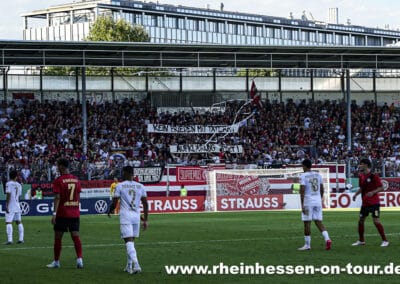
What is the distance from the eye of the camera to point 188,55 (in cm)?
6406

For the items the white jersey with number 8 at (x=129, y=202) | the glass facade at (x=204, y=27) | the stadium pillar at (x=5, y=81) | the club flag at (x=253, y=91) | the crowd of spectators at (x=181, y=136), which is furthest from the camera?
the glass facade at (x=204, y=27)

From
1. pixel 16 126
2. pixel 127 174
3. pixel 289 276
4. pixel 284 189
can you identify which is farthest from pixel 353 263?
pixel 16 126

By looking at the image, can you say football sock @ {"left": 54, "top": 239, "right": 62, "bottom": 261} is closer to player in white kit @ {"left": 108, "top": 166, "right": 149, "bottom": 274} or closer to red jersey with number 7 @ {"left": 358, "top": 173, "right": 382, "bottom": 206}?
player in white kit @ {"left": 108, "top": 166, "right": 149, "bottom": 274}

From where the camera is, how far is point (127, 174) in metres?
17.1

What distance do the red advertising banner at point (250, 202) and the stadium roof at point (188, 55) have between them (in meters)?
14.3

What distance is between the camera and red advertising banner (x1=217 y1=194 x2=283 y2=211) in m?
51.0

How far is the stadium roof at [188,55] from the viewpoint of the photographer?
60.1m

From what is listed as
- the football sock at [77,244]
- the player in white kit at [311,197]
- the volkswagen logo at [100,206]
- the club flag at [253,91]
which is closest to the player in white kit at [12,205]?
the football sock at [77,244]

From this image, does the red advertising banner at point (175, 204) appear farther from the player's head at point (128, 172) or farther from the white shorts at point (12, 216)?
the player's head at point (128, 172)

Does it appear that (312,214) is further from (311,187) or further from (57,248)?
(57,248)

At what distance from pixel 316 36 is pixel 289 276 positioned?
152m

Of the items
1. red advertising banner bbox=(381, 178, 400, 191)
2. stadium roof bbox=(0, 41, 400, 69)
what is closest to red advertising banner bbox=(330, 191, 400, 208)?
red advertising banner bbox=(381, 178, 400, 191)

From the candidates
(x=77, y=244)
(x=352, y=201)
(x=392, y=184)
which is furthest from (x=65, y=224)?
(x=392, y=184)

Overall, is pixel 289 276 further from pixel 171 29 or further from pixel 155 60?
pixel 171 29
